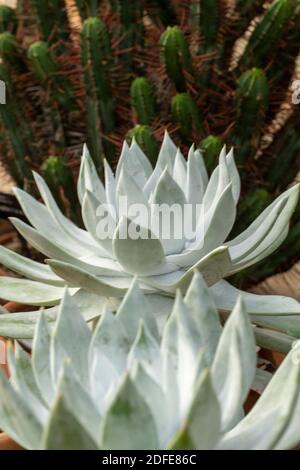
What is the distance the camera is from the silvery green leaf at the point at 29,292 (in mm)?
670

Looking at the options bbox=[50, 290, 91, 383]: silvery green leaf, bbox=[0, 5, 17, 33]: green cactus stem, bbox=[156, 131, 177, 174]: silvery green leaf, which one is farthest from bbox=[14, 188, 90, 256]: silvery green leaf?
bbox=[0, 5, 17, 33]: green cactus stem

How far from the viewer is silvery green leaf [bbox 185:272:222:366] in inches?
19.3

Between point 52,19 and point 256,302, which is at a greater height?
point 52,19

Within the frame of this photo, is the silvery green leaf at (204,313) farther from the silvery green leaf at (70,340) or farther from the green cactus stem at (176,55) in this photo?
the green cactus stem at (176,55)

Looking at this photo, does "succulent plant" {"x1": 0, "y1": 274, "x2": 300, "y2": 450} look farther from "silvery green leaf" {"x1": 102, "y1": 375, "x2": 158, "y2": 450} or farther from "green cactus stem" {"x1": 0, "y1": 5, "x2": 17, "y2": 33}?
"green cactus stem" {"x1": 0, "y1": 5, "x2": 17, "y2": 33}

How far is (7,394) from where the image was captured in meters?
0.42

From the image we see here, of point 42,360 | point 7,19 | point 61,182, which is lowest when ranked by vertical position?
point 61,182

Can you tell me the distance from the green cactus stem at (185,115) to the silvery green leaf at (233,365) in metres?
0.72

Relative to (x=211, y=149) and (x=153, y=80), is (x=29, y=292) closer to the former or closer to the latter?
(x=211, y=149)

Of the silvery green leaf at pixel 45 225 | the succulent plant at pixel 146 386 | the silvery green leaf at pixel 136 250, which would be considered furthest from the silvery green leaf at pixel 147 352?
the silvery green leaf at pixel 45 225

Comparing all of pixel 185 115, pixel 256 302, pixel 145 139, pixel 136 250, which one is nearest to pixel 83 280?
pixel 136 250

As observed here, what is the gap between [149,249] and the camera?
0.60 meters

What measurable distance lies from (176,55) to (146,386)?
846 millimetres
